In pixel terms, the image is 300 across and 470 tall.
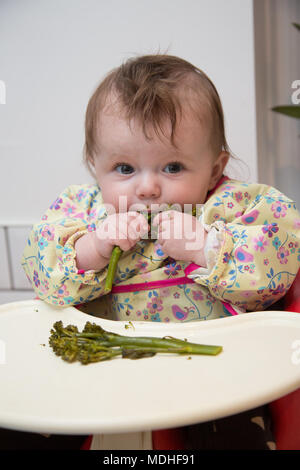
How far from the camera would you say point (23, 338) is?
0.74 metres

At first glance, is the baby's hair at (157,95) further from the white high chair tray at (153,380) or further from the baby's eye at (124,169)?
the white high chair tray at (153,380)

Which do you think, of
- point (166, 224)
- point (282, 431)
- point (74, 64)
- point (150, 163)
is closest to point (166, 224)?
point (166, 224)

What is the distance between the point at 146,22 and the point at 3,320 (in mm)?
937

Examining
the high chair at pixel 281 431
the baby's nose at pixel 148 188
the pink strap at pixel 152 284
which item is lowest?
the high chair at pixel 281 431

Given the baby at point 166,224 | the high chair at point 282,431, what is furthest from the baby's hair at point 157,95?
the high chair at point 282,431

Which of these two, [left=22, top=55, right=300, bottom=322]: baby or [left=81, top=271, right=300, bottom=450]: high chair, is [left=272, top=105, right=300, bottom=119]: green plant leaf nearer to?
[left=22, top=55, right=300, bottom=322]: baby

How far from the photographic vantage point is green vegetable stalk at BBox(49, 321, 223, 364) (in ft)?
2.02

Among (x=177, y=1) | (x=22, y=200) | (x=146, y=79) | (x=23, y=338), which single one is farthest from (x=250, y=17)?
(x=23, y=338)

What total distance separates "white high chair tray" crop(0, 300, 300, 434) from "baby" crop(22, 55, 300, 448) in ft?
0.38

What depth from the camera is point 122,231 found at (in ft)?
2.64

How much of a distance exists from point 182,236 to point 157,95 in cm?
27

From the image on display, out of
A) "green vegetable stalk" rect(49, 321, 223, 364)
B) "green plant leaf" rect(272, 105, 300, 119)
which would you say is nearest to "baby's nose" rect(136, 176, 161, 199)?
"green vegetable stalk" rect(49, 321, 223, 364)

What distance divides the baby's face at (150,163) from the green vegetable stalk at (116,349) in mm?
310

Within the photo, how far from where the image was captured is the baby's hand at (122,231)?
0.80 m
